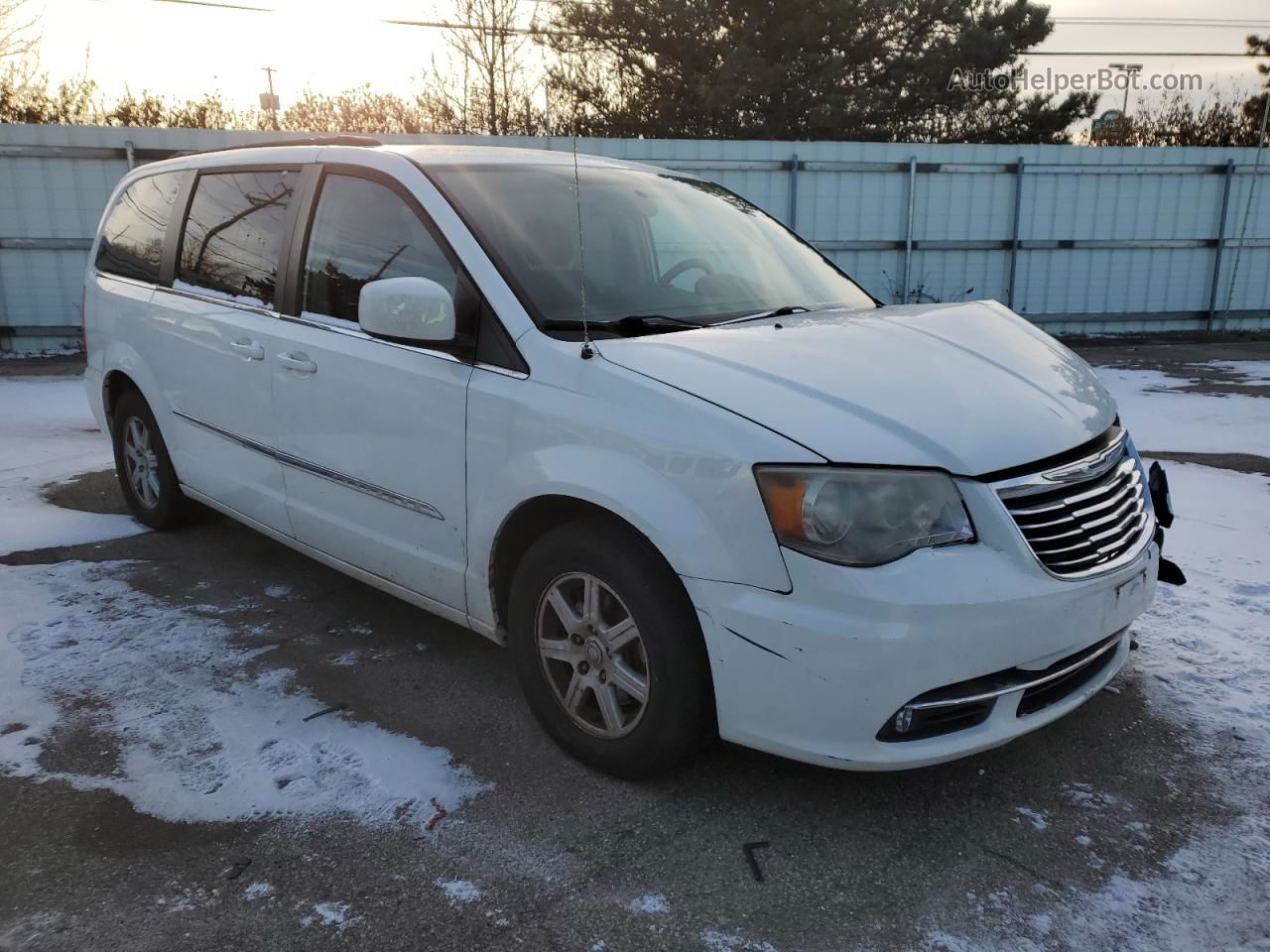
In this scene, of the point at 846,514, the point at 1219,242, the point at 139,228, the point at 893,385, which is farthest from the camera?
the point at 1219,242

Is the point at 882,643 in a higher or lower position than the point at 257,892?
higher

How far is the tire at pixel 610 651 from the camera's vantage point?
2457 mm

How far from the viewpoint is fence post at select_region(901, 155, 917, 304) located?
12.9 metres

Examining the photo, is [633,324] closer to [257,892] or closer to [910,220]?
[257,892]

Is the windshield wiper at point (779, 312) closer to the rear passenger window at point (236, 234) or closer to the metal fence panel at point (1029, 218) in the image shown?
the rear passenger window at point (236, 234)

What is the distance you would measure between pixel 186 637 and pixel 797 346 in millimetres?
2506

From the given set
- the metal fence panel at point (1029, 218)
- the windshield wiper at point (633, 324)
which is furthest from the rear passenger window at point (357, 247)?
the metal fence panel at point (1029, 218)

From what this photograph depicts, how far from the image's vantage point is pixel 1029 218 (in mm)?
13281

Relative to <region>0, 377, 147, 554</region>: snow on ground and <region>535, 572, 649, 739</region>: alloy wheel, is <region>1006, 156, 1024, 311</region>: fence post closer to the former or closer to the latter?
<region>0, 377, 147, 554</region>: snow on ground

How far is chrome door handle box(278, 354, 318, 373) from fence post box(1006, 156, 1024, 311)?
37.5ft

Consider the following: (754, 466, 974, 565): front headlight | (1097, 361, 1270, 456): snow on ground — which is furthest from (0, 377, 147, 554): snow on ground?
(1097, 361, 1270, 456): snow on ground

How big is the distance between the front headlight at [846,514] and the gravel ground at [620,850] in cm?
79

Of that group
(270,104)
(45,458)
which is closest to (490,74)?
(270,104)

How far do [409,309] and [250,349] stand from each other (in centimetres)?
120
